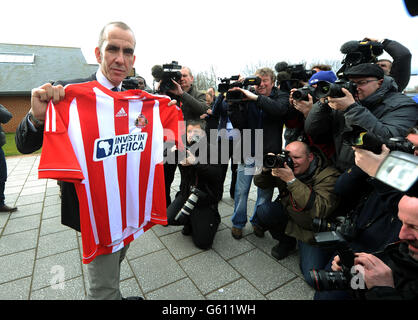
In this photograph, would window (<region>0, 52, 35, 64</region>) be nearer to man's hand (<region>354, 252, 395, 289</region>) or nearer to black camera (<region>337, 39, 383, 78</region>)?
black camera (<region>337, 39, 383, 78</region>)

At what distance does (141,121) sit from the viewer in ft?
6.16

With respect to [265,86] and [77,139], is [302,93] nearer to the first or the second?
[265,86]

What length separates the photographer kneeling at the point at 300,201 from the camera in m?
2.25

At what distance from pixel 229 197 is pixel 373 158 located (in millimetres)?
3425

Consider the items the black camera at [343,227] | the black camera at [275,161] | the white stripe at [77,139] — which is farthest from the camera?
the black camera at [275,161]

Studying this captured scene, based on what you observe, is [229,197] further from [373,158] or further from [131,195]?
[373,158]

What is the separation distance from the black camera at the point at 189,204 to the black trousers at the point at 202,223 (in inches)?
6.1

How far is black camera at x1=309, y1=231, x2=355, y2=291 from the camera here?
4.52ft

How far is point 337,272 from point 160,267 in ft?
5.78

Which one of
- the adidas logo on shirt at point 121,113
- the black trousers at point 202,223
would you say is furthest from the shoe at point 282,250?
the adidas logo on shirt at point 121,113

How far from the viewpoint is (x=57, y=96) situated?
1.43 metres

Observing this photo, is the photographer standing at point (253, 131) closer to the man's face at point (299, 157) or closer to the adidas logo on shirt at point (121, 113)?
the man's face at point (299, 157)

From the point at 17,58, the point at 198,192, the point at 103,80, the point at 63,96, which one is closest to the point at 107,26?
the point at 103,80
